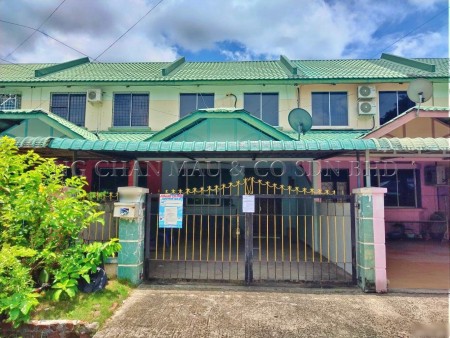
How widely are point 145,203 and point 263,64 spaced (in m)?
11.6

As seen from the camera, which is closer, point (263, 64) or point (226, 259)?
point (226, 259)

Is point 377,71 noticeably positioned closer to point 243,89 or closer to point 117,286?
point 243,89

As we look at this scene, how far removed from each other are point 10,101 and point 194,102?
8.40 meters

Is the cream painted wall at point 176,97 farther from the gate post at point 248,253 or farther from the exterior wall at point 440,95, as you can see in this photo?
the gate post at point 248,253

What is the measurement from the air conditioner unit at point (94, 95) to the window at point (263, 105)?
6.43 meters

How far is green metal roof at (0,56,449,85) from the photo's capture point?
12266 mm

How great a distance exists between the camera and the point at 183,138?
30.2 feet

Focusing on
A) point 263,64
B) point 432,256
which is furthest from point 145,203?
point 263,64

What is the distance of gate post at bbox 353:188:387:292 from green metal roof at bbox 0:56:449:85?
25.2 feet

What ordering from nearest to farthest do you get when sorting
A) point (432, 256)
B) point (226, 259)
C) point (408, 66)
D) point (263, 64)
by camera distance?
point (226, 259) < point (432, 256) < point (408, 66) < point (263, 64)

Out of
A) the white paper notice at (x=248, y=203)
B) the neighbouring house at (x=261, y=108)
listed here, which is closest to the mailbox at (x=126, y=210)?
the white paper notice at (x=248, y=203)

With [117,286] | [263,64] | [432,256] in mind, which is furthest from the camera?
[263,64]

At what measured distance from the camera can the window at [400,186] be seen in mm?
12211

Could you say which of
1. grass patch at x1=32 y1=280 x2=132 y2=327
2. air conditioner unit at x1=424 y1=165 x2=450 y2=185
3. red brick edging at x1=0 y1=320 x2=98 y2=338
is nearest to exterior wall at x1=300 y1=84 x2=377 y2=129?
air conditioner unit at x1=424 y1=165 x2=450 y2=185
